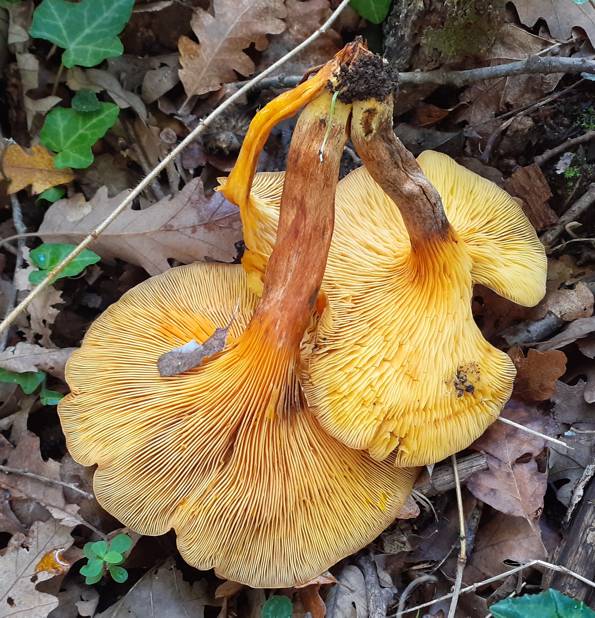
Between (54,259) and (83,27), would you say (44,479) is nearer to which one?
(54,259)

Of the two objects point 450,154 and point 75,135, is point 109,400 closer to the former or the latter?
point 75,135

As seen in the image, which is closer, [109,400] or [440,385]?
[440,385]

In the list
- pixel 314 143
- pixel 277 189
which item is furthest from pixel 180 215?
pixel 314 143

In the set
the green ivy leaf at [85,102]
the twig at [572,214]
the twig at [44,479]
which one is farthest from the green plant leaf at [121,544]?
the twig at [572,214]

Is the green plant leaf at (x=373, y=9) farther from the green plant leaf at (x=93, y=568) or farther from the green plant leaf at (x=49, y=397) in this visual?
the green plant leaf at (x=93, y=568)

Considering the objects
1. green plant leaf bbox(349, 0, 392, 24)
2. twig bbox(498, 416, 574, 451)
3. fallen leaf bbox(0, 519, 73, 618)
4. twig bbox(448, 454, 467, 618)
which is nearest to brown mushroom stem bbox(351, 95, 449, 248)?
twig bbox(498, 416, 574, 451)

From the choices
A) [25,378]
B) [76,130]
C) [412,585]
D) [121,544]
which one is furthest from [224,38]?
[412,585]
